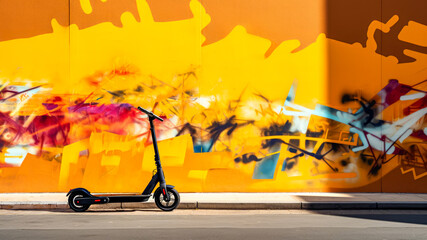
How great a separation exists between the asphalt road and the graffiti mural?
241cm

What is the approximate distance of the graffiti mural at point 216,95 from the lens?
1283cm

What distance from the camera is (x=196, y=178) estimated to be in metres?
12.9

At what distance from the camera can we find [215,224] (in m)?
8.91

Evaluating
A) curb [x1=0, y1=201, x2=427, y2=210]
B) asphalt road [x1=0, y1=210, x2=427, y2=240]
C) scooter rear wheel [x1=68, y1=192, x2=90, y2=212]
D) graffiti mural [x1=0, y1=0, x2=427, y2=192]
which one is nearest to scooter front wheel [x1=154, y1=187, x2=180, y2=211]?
asphalt road [x1=0, y1=210, x2=427, y2=240]

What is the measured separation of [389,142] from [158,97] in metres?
5.29

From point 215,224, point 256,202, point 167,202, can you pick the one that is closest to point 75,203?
point 167,202

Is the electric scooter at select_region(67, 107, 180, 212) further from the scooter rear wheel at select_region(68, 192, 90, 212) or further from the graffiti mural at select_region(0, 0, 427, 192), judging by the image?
the graffiti mural at select_region(0, 0, 427, 192)

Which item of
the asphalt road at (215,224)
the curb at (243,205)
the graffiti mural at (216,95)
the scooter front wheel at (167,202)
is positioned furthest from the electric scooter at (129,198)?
the graffiti mural at (216,95)

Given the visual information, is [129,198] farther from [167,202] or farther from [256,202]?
[256,202]

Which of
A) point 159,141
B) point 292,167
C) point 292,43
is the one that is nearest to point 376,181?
point 292,167

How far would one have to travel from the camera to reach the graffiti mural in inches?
505

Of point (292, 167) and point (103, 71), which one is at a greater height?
point (103, 71)

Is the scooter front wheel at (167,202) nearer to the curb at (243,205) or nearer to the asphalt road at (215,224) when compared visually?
the asphalt road at (215,224)

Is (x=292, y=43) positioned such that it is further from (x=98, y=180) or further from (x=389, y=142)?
(x=98, y=180)
